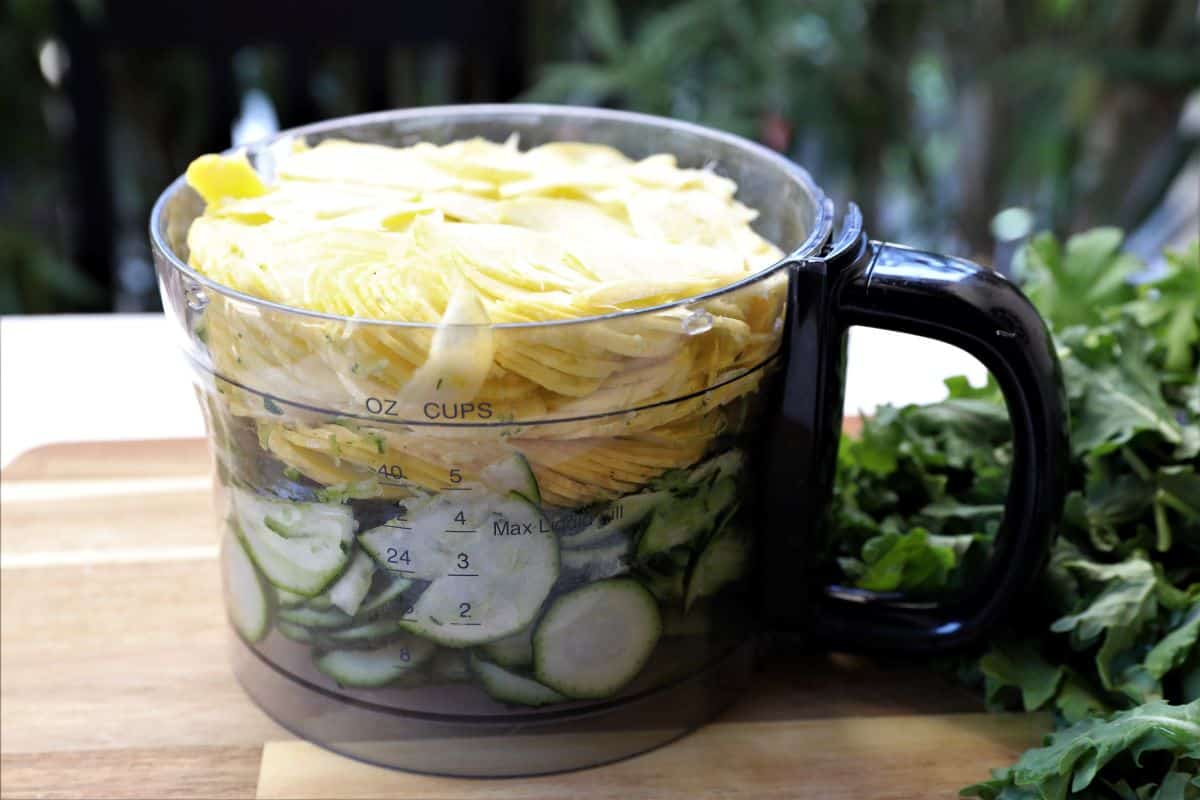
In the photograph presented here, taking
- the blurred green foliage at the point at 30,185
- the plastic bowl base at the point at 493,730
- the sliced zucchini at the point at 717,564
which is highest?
the sliced zucchini at the point at 717,564

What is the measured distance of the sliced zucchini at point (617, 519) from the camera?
53cm

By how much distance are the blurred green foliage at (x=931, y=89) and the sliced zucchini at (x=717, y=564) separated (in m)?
0.90

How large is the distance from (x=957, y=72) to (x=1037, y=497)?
46.8 inches

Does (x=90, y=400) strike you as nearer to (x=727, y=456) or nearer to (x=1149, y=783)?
(x=727, y=456)

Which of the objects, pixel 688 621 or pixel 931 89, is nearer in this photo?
pixel 688 621

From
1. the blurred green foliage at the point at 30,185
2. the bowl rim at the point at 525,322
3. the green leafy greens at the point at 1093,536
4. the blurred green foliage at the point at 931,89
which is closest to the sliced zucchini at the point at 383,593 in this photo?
the bowl rim at the point at 525,322

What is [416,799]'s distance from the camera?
1.90 feet

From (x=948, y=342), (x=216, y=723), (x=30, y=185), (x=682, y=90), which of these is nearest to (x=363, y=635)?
(x=216, y=723)

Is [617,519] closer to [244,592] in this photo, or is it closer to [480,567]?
[480,567]

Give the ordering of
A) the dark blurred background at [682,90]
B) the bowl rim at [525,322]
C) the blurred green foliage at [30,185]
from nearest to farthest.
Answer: the bowl rim at [525,322], the dark blurred background at [682,90], the blurred green foliage at [30,185]

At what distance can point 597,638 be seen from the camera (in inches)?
22.0

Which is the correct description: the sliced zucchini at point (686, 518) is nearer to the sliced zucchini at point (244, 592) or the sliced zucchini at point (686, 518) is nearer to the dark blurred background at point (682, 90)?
the sliced zucchini at point (244, 592)

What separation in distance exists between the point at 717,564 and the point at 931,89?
4.61ft

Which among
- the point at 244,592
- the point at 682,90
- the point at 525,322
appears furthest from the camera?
the point at 682,90
